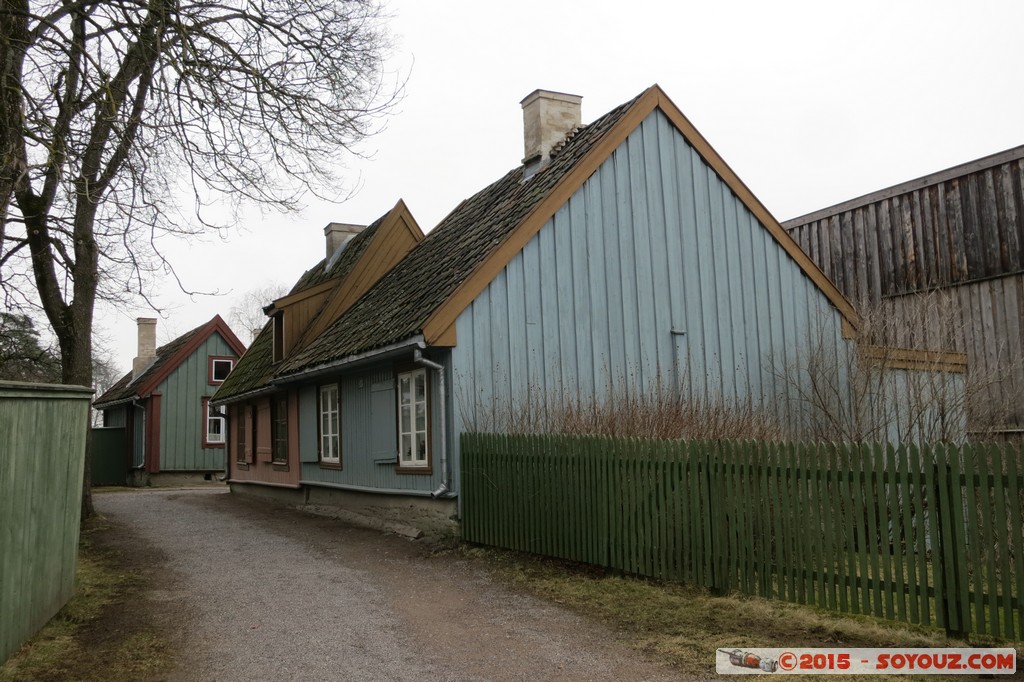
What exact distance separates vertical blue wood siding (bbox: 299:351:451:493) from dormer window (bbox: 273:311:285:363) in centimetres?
217

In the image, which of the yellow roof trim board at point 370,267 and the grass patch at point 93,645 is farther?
the yellow roof trim board at point 370,267

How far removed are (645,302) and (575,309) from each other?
1366 millimetres

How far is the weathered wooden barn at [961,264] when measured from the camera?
1689 cm

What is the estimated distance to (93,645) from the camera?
7.17m

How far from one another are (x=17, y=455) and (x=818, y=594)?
6.39 metres

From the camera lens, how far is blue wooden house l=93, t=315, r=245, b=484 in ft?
101

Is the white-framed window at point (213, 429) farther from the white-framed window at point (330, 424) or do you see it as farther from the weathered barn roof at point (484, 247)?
the white-framed window at point (330, 424)

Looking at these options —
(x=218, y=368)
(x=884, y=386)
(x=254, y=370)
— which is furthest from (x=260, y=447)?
(x=884, y=386)

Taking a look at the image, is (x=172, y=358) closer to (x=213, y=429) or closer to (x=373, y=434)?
(x=213, y=429)

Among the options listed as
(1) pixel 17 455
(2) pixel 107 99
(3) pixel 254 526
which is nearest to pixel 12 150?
(2) pixel 107 99

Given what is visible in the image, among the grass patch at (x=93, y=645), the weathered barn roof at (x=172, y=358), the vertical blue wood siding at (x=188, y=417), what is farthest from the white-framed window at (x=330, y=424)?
the vertical blue wood siding at (x=188, y=417)

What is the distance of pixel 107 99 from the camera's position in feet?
29.6

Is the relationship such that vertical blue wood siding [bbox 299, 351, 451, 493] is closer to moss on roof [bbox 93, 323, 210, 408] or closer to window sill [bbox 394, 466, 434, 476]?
window sill [bbox 394, 466, 434, 476]

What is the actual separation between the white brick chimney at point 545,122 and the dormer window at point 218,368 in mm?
19854
